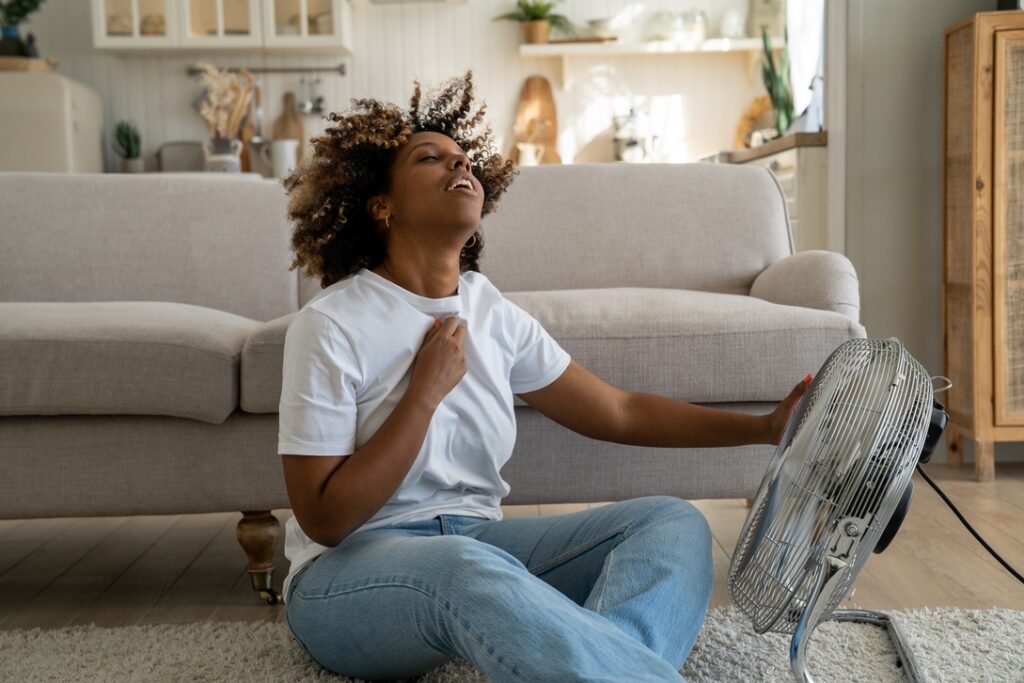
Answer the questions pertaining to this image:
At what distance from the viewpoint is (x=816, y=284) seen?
1969 mm

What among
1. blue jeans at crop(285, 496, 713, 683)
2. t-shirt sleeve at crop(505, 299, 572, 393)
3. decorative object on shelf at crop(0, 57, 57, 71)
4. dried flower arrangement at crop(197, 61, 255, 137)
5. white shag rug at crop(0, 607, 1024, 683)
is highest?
decorative object on shelf at crop(0, 57, 57, 71)

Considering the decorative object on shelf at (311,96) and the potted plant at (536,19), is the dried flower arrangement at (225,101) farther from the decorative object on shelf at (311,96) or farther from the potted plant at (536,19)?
the potted plant at (536,19)

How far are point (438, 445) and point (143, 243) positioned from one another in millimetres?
1235

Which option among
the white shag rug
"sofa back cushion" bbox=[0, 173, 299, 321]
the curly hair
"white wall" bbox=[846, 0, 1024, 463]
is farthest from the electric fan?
"white wall" bbox=[846, 0, 1024, 463]

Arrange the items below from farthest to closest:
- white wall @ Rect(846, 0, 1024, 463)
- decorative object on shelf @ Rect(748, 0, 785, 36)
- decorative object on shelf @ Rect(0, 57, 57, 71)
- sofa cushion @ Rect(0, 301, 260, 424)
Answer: decorative object on shelf @ Rect(748, 0, 785, 36) → decorative object on shelf @ Rect(0, 57, 57, 71) → white wall @ Rect(846, 0, 1024, 463) → sofa cushion @ Rect(0, 301, 260, 424)

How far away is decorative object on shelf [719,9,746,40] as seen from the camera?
4859 mm

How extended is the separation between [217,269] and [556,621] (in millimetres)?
1484

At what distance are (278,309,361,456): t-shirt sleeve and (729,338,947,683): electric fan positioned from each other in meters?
0.48

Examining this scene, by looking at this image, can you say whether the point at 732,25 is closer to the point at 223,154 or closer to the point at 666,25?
the point at 666,25

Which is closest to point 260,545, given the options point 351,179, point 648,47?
point 351,179

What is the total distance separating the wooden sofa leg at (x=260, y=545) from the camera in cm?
167

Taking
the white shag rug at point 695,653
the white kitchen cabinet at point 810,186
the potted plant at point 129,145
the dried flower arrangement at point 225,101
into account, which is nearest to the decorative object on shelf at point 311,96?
the dried flower arrangement at point 225,101

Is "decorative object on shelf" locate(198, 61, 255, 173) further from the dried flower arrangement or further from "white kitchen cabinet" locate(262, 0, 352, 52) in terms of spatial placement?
"white kitchen cabinet" locate(262, 0, 352, 52)

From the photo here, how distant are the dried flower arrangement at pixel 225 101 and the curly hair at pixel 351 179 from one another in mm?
3771
